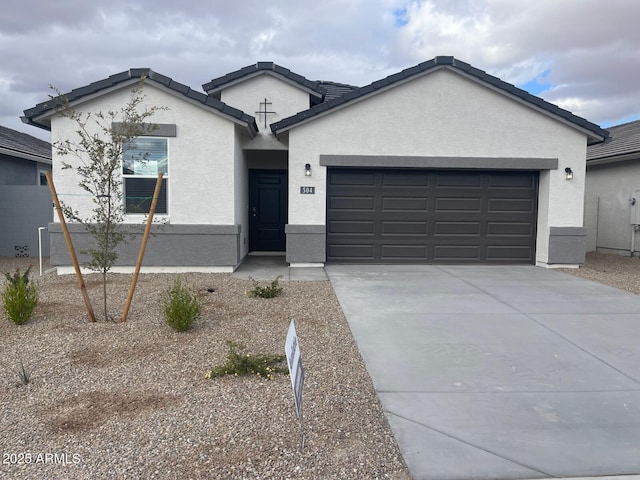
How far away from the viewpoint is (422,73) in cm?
1073

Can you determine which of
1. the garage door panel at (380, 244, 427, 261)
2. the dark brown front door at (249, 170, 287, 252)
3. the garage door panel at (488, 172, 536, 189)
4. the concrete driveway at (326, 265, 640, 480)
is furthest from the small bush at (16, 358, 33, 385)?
the garage door panel at (488, 172, 536, 189)

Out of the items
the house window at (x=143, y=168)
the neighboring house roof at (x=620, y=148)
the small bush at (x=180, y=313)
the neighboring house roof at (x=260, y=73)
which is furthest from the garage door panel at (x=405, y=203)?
the small bush at (x=180, y=313)

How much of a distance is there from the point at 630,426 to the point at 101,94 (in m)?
10.1

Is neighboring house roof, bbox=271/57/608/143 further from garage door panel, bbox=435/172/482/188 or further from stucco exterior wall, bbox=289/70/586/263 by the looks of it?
garage door panel, bbox=435/172/482/188

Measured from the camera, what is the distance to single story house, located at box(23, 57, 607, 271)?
10.1 meters

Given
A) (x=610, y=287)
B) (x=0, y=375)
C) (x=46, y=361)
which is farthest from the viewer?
(x=610, y=287)

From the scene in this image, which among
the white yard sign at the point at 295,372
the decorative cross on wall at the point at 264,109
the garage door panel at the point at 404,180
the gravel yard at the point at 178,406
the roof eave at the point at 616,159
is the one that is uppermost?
the decorative cross on wall at the point at 264,109

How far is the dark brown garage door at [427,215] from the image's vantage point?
11.4 metres

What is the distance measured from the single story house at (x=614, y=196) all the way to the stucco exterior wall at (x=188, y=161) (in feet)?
37.1

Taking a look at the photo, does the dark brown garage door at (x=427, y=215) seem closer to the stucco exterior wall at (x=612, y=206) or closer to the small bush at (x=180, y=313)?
the stucco exterior wall at (x=612, y=206)

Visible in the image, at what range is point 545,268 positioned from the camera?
443 inches

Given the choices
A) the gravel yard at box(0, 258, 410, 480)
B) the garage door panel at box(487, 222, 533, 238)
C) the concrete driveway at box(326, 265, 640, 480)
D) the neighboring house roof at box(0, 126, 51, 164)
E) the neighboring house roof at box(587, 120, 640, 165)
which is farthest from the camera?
the neighboring house roof at box(0, 126, 51, 164)

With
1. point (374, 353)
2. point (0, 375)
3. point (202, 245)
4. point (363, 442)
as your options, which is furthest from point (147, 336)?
point (202, 245)

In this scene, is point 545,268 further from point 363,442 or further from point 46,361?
point 46,361
